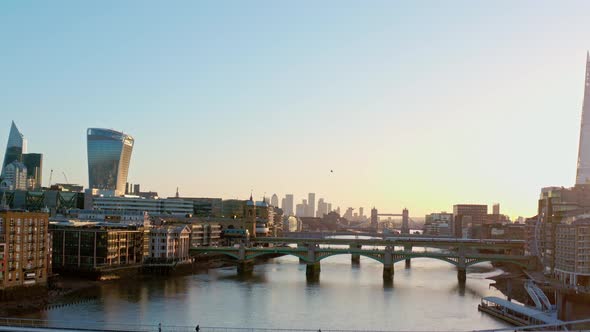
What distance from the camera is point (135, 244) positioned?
226 ft

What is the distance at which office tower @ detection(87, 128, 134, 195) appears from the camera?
16075cm

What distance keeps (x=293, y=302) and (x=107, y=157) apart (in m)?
119

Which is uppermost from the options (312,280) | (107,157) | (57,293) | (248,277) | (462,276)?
(107,157)

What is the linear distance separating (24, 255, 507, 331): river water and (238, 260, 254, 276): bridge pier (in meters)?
1.15

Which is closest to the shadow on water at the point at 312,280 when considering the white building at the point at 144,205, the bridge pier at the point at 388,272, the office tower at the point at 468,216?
the bridge pier at the point at 388,272

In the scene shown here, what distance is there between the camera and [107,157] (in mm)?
160750

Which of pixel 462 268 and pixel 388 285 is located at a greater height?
pixel 462 268

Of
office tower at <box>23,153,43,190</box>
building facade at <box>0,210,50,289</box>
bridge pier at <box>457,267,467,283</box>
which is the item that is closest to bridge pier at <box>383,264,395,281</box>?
bridge pier at <box>457,267,467,283</box>

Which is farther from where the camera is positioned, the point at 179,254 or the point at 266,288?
the point at 179,254

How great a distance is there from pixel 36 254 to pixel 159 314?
12566 millimetres

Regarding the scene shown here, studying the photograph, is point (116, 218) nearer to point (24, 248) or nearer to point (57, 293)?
point (57, 293)

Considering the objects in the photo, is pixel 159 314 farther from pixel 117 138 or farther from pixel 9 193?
pixel 117 138

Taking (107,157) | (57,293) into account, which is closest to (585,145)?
(57,293)

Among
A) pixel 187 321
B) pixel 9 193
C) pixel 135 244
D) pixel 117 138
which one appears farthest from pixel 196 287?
pixel 117 138
